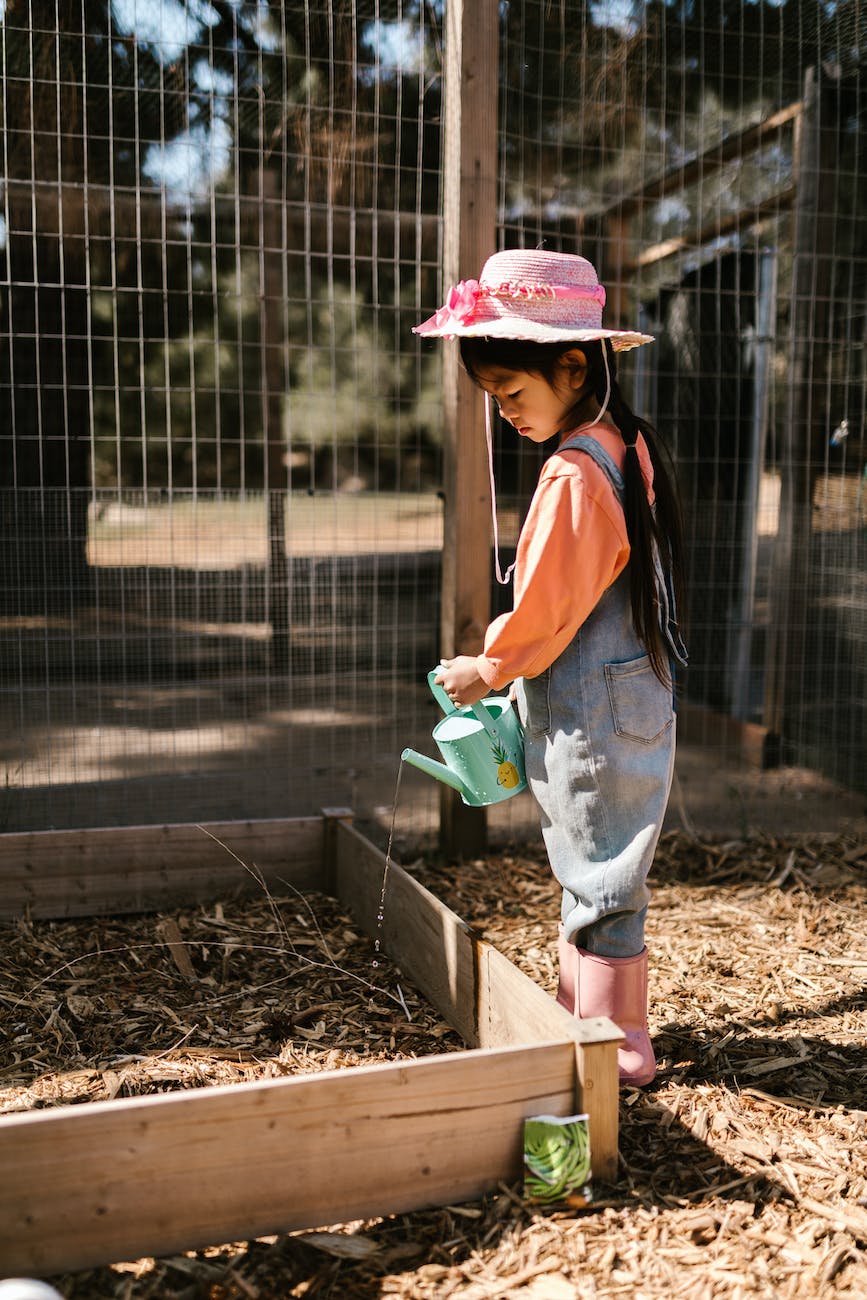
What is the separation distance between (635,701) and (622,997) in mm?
595

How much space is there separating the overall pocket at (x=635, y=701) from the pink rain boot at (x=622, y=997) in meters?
0.45

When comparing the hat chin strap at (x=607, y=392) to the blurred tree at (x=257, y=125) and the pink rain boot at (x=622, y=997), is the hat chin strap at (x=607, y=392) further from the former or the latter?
the blurred tree at (x=257, y=125)

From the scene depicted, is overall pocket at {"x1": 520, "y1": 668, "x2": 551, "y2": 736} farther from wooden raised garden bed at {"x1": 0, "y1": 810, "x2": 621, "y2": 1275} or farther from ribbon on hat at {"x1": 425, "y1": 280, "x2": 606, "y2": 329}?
ribbon on hat at {"x1": 425, "y1": 280, "x2": 606, "y2": 329}

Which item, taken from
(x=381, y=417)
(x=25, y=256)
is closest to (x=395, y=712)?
(x=25, y=256)

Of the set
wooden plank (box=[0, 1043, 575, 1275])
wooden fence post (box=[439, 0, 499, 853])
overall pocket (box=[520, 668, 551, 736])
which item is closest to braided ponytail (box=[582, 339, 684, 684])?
overall pocket (box=[520, 668, 551, 736])

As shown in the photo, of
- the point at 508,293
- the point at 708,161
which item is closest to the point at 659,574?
the point at 508,293

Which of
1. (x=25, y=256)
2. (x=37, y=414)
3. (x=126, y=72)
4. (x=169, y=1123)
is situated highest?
(x=126, y=72)

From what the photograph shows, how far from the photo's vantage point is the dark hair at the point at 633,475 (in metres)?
2.32

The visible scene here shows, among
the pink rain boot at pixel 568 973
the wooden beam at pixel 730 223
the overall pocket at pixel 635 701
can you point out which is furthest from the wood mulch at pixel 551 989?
the wooden beam at pixel 730 223

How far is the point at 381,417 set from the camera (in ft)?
28.5

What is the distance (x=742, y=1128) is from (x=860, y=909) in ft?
5.20

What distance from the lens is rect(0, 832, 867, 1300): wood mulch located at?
6.06 feet

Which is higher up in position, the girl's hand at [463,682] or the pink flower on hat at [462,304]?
the pink flower on hat at [462,304]

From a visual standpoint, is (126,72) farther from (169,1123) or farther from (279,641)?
(169,1123)
